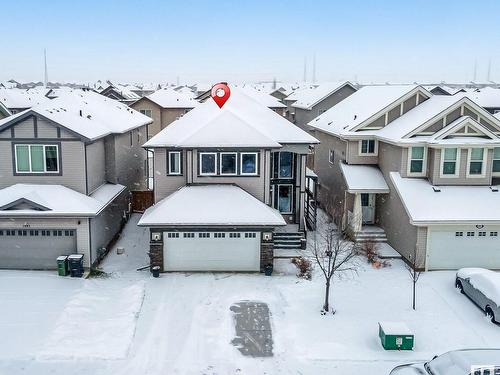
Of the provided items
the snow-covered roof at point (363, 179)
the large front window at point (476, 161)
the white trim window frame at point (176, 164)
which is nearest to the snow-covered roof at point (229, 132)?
the white trim window frame at point (176, 164)

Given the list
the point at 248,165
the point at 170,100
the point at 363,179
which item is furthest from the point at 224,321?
the point at 170,100

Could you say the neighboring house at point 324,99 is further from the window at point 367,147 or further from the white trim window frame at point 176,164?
the white trim window frame at point 176,164

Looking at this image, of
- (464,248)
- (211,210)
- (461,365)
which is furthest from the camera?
(464,248)

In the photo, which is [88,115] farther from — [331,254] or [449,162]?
[449,162]

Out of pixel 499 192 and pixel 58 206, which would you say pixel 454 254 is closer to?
pixel 499 192

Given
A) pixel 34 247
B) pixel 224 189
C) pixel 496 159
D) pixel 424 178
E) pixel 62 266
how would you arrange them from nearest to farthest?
pixel 62 266 → pixel 34 247 → pixel 224 189 → pixel 496 159 → pixel 424 178

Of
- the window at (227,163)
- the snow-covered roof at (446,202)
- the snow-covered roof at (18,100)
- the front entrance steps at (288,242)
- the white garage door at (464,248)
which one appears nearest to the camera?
the snow-covered roof at (446,202)

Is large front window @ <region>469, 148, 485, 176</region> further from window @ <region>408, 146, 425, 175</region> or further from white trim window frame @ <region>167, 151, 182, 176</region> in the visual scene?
white trim window frame @ <region>167, 151, 182, 176</region>

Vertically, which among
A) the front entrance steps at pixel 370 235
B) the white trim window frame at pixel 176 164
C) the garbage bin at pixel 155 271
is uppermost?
the white trim window frame at pixel 176 164
